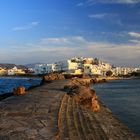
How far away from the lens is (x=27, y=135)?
34.2 feet

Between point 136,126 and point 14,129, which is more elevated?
point 14,129

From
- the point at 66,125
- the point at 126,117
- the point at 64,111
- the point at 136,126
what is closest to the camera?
the point at 66,125

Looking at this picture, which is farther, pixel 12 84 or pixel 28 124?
pixel 12 84

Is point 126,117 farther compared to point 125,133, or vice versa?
point 126,117

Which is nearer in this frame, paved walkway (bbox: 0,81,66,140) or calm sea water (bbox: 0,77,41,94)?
paved walkway (bbox: 0,81,66,140)

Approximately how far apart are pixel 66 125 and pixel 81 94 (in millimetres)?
12057

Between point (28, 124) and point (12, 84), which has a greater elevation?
point (28, 124)

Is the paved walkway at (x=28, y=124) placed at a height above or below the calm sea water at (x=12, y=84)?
above

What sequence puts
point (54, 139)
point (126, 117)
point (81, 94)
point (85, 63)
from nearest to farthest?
point (54, 139)
point (126, 117)
point (81, 94)
point (85, 63)

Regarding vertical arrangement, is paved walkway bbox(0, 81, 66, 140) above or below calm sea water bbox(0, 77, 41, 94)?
above

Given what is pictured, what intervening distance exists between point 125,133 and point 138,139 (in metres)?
1.04

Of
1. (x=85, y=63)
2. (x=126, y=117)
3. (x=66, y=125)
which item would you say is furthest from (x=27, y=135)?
(x=85, y=63)

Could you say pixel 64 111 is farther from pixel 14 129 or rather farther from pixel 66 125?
pixel 14 129

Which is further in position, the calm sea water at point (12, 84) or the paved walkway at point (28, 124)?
the calm sea water at point (12, 84)
